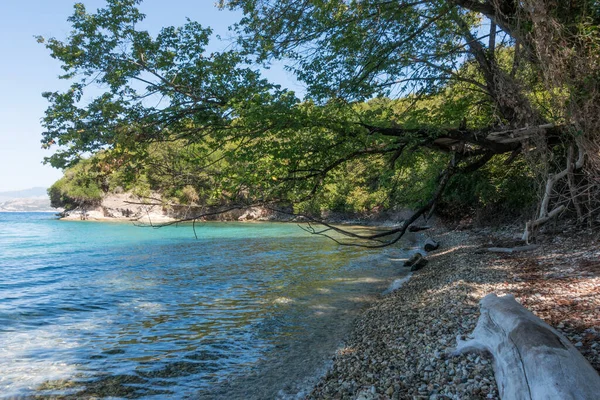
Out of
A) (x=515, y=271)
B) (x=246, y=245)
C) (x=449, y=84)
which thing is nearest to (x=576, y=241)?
(x=515, y=271)

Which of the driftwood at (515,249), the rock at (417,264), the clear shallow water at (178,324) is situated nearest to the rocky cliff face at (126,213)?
the clear shallow water at (178,324)

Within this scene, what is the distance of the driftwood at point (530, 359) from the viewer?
3100mm

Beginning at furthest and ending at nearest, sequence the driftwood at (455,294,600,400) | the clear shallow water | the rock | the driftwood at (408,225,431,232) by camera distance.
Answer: the driftwood at (408,225,431,232) < the rock < the clear shallow water < the driftwood at (455,294,600,400)

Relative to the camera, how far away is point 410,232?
109ft

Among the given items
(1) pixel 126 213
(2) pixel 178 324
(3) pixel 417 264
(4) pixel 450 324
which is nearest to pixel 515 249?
(3) pixel 417 264

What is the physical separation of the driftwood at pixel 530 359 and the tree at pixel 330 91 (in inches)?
123

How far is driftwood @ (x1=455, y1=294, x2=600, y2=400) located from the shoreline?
9.3 inches

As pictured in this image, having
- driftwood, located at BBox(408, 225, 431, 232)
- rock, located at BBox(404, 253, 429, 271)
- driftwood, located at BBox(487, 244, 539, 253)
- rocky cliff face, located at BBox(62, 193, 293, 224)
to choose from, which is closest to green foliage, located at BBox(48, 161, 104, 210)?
rocky cliff face, located at BBox(62, 193, 293, 224)

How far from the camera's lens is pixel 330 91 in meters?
8.94

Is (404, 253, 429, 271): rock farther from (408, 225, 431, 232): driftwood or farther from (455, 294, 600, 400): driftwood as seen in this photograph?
(408, 225, 431, 232): driftwood

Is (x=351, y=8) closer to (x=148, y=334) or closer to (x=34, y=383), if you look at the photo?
(x=148, y=334)

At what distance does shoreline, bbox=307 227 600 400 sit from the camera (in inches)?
173

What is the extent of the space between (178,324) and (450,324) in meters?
6.68

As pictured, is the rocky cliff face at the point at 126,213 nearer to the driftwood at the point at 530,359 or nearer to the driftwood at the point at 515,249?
the driftwood at the point at 515,249
